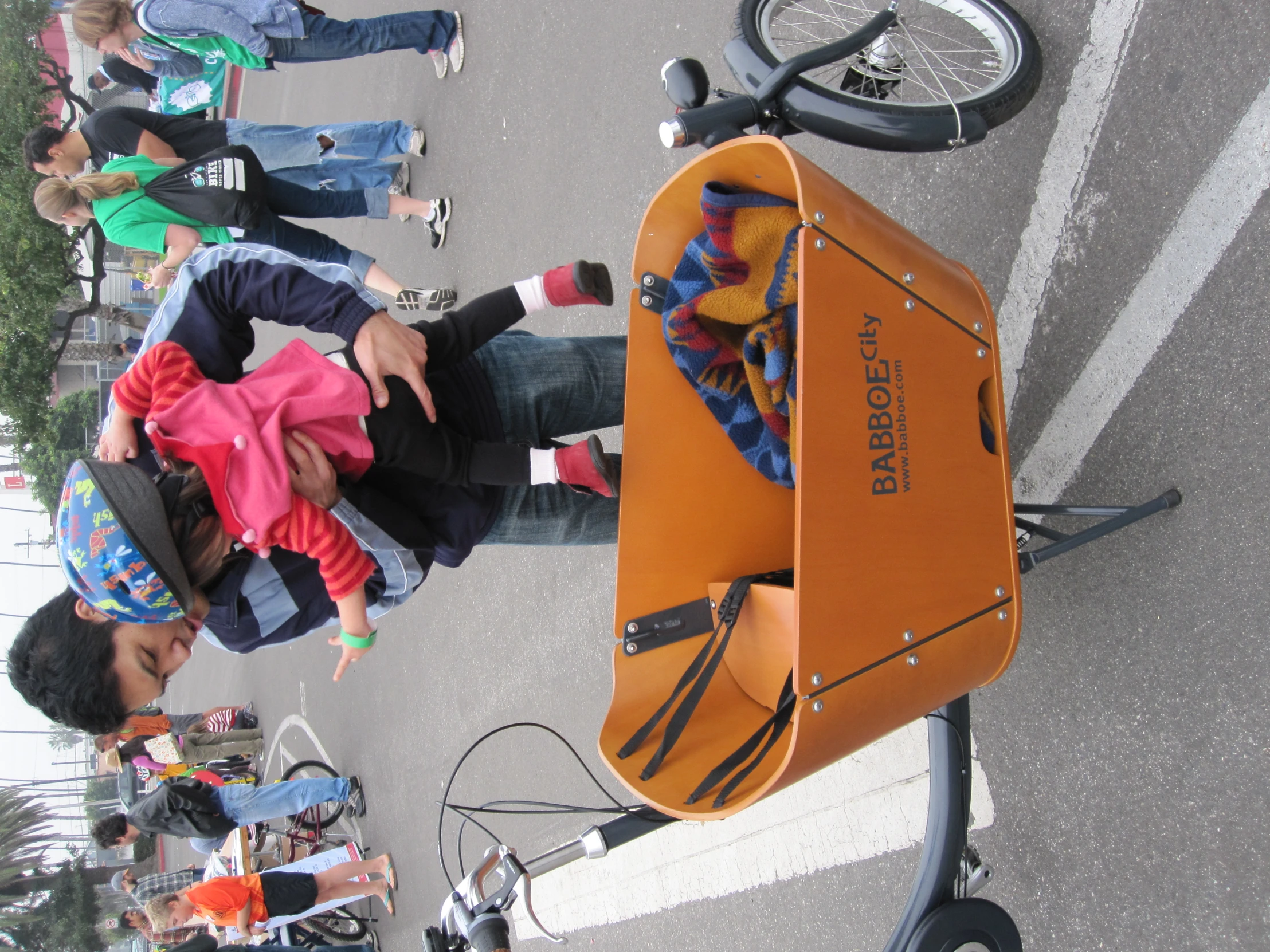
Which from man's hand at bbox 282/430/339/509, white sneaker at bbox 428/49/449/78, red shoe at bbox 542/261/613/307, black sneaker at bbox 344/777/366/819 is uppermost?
white sneaker at bbox 428/49/449/78

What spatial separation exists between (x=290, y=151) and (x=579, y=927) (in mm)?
4073

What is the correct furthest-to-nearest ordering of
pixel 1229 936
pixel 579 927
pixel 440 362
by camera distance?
pixel 579 927 → pixel 440 362 → pixel 1229 936

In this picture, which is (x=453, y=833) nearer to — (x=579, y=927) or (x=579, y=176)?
(x=579, y=927)

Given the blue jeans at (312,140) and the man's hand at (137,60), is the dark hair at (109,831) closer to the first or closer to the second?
the blue jeans at (312,140)

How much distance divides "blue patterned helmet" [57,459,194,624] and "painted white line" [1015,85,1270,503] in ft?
6.86

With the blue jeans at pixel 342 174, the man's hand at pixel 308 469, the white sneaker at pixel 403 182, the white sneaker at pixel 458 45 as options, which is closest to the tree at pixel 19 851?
the white sneaker at pixel 403 182

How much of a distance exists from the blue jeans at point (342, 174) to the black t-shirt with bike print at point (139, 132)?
0.41 meters

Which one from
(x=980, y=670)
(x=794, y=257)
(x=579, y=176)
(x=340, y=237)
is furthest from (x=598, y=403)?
(x=340, y=237)

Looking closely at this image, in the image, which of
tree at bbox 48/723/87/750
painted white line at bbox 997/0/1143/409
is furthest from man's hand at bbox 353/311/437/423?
tree at bbox 48/723/87/750

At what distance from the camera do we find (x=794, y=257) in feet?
5.29

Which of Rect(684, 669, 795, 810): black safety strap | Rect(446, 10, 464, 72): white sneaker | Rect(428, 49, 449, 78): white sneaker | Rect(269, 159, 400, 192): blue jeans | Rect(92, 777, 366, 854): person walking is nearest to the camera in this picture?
Rect(684, 669, 795, 810): black safety strap

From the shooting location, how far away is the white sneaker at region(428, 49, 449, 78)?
494 cm

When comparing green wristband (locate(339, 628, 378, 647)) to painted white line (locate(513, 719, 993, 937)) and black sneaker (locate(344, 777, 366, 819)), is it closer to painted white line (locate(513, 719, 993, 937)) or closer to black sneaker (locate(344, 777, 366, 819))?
painted white line (locate(513, 719, 993, 937))

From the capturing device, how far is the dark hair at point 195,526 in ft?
5.62
